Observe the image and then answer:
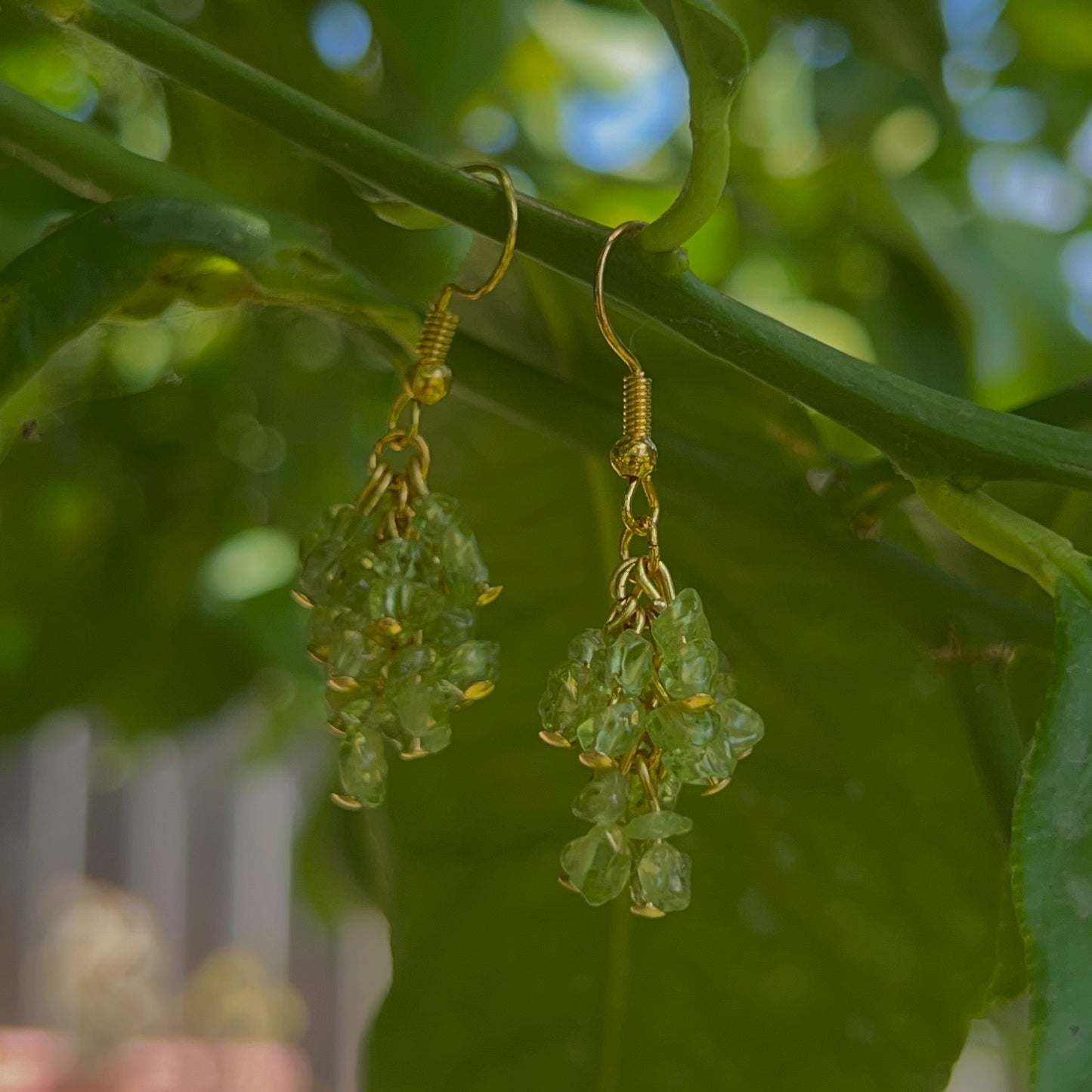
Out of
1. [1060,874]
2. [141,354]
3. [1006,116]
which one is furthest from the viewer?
[1006,116]

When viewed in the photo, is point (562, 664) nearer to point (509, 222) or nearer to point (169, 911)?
point (509, 222)

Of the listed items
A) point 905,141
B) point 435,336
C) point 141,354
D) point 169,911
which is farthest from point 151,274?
point 169,911

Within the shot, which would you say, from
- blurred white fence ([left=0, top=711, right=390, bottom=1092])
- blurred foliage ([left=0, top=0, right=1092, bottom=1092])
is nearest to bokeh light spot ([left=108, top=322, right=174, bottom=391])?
blurred foliage ([left=0, top=0, right=1092, bottom=1092])

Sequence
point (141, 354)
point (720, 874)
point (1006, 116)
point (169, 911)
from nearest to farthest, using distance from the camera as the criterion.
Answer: point (720, 874), point (141, 354), point (1006, 116), point (169, 911)

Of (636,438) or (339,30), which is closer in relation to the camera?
(636,438)

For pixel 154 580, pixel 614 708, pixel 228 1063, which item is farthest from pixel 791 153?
pixel 228 1063

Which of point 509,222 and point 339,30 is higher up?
point 339,30

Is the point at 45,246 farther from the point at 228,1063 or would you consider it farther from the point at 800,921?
the point at 228,1063

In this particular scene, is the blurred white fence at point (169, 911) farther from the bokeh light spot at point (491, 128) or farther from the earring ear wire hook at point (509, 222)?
the earring ear wire hook at point (509, 222)
